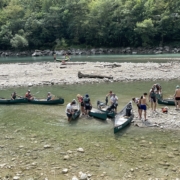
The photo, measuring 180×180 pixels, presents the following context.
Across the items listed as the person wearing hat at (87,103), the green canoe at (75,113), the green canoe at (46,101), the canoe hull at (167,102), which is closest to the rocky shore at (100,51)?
the canoe hull at (167,102)

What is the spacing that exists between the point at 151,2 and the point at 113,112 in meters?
83.2

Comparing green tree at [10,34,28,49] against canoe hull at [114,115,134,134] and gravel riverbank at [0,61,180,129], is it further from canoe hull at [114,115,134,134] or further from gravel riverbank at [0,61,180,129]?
canoe hull at [114,115,134,134]

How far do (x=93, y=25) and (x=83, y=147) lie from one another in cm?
8793

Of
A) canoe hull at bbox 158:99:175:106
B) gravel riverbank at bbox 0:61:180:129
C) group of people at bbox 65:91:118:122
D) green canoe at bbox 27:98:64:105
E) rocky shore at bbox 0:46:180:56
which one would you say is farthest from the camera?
rocky shore at bbox 0:46:180:56

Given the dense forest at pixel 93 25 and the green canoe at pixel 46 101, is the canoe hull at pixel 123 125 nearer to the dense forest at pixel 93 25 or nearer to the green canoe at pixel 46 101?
the green canoe at pixel 46 101

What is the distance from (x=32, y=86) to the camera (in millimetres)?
33531

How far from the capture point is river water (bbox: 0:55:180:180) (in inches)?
452

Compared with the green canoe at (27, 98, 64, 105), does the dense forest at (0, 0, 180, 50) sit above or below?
above

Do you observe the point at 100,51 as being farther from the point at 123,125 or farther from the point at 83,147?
the point at 83,147

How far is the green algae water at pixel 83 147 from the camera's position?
451 inches

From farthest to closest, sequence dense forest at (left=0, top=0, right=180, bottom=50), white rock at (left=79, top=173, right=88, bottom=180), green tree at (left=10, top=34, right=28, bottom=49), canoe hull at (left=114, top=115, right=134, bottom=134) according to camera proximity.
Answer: green tree at (left=10, top=34, right=28, bottom=49) → dense forest at (left=0, top=0, right=180, bottom=50) → canoe hull at (left=114, top=115, right=134, bottom=134) → white rock at (left=79, top=173, right=88, bottom=180)

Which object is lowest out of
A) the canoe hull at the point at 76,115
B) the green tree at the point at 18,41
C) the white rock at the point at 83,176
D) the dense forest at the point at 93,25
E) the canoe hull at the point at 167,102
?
the white rock at the point at 83,176

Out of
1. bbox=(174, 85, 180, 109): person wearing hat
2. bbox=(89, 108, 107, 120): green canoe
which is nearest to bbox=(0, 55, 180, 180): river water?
bbox=(89, 108, 107, 120): green canoe

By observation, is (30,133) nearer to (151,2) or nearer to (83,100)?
(83,100)
